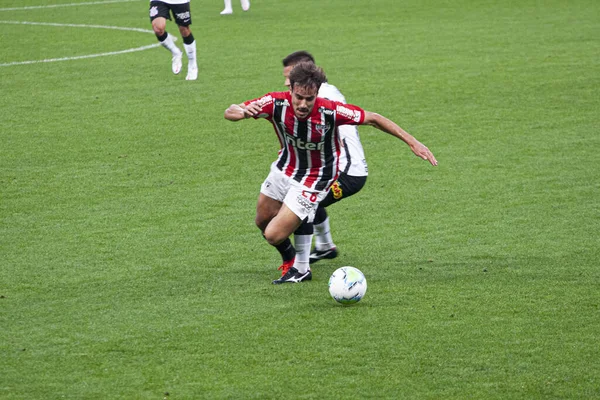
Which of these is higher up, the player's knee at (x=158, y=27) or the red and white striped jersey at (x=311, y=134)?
the red and white striped jersey at (x=311, y=134)

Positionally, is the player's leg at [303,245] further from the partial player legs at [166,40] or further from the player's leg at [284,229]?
the partial player legs at [166,40]

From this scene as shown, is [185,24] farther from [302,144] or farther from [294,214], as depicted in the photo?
[294,214]

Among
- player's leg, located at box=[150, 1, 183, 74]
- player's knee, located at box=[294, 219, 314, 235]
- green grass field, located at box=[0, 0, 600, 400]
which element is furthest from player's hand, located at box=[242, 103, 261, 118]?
player's leg, located at box=[150, 1, 183, 74]

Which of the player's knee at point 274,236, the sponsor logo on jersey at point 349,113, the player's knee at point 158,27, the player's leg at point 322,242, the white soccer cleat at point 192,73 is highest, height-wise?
the sponsor logo on jersey at point 349,113

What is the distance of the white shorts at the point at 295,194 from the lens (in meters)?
7.01

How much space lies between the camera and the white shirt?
7746 mm

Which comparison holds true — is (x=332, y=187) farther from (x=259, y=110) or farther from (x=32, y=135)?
(x=32, y=135)

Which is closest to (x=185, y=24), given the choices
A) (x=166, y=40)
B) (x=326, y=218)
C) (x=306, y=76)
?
(x=166, y=40)

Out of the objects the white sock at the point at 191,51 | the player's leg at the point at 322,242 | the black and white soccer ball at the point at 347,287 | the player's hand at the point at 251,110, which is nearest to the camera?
the black and white soccer ball at the point at 347,287

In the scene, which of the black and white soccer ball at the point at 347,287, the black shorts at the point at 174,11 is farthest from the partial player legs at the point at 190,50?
the black and white soccer ball at the point at 347,287

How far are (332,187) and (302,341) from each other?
207 centimetres

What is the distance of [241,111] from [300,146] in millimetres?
564

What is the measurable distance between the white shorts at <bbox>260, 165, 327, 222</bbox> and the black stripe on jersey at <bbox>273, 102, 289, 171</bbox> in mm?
74

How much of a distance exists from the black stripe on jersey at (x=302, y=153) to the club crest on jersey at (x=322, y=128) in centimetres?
8
